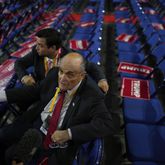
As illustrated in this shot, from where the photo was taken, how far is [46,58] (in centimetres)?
297

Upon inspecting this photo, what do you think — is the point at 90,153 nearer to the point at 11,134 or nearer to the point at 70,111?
the point at 70,111

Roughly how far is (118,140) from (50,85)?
1.37m

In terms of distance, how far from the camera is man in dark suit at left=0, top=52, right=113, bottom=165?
2000mm

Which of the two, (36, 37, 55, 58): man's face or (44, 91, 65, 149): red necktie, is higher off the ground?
(36, 37, 55, 58): man's face

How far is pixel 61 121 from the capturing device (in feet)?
7.16

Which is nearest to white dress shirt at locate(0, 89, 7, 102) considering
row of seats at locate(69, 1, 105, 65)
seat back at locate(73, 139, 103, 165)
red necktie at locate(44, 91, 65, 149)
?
red necktie at locate(44, 91, 65, 149)

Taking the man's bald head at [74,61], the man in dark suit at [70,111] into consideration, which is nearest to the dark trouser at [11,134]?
the man in dark suit at [70,111]

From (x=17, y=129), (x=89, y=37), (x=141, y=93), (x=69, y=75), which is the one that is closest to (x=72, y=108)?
(x=69, y=75)

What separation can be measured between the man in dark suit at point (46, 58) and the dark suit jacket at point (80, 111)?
32 centimetres

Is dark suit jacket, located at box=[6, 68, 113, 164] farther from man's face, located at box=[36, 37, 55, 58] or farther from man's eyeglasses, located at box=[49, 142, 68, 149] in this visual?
man's face, located at box=[36, 37, 55, 58]

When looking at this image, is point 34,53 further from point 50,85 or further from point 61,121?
point 61,121

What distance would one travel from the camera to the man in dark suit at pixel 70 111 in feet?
6.56

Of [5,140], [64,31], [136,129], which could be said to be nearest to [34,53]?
[5,140]

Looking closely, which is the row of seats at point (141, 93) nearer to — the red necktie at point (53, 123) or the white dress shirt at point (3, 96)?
the red necktie at point (53, 123)
